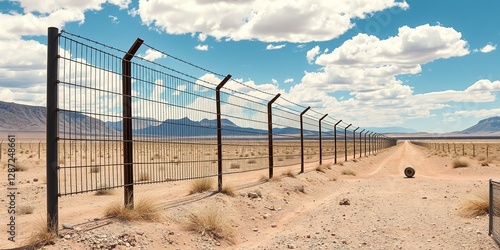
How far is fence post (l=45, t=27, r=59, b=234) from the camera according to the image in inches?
272

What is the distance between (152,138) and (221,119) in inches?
149

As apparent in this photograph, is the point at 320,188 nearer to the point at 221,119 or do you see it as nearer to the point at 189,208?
the point at 221,119

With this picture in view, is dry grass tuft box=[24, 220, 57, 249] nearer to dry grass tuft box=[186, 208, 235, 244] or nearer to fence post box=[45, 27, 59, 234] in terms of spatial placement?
fence post box=[45, 27, 59, 234]

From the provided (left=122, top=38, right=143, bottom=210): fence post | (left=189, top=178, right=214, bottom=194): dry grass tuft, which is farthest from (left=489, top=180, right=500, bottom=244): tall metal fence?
(left=189, top=178, right=214, bottom=194): dry grass tuft

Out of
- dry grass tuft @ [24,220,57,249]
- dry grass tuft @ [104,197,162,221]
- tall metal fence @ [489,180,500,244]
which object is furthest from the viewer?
dry grass tuft @ [104,197,162,221]

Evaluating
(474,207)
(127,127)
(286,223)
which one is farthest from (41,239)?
(474,207)

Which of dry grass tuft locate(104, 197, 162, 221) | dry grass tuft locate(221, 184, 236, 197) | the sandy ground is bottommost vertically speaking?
the sandy ground

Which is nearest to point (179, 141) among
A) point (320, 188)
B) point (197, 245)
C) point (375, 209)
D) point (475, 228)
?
point (197, 245)

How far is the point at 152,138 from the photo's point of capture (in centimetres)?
974

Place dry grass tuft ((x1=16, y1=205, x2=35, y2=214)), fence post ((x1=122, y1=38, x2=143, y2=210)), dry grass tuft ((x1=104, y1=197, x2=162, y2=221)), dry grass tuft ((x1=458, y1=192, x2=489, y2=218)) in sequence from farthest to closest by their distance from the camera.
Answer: dry grass tuft ((x1=16, y1=205, x2=35, y2=214))
dry grass tuft ((x1=458, y1=192, x2=489, y2=218))
fence post ((x1=122, y1=38, x2=143, y2=210))
dry grass tuft ((x1=104, y1=197, x2=162, y2=221))

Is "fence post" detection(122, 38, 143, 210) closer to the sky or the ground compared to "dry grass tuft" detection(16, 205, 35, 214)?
closer to the sky

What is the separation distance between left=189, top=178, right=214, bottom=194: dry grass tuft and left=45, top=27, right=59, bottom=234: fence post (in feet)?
18.9

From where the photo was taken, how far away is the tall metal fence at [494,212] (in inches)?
316

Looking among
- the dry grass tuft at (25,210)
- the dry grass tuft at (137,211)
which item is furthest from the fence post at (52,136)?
the dry grass tuft at (25,210)
